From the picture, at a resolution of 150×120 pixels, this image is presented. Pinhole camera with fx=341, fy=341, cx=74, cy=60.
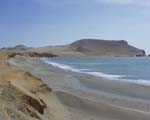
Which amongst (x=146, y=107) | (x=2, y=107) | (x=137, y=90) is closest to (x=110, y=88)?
(x=137, y=90)

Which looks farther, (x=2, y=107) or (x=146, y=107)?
(x=146, y=107)

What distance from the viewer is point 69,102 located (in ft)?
43.7

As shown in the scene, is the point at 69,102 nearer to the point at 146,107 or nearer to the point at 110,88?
the point at 146,107

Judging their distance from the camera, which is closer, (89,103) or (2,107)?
(2,107)

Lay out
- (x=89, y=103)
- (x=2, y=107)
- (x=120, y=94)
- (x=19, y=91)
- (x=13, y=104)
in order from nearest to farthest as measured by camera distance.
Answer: (x=2, y=107), (x=13, y=104), (x=19, y=91), (x=89, y=103), (x=120, y=94)

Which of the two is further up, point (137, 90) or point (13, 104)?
point (13, 104)

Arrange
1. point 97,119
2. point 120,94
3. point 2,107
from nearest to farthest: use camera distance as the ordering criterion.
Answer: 1. point 2,107
2. point 97,119
3. point 120,94

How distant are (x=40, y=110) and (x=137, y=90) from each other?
33.9 feet

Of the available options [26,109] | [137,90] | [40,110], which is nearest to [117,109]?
[40,110]

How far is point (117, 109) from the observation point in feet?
40.2

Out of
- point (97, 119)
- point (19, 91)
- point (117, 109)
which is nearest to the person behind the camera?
point (19, 91)

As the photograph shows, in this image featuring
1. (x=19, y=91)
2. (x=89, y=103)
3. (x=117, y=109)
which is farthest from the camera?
(x=89, y=103)

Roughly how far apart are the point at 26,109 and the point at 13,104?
1.17 feet

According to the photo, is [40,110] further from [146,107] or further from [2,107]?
[146,107]
